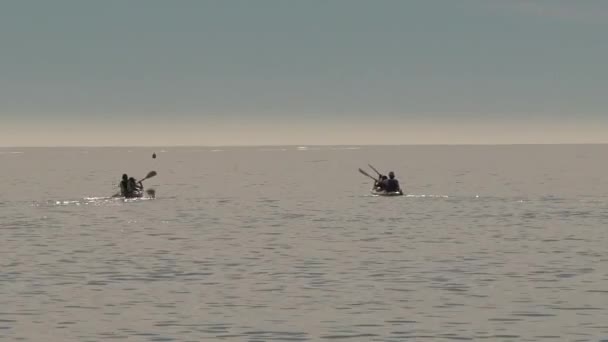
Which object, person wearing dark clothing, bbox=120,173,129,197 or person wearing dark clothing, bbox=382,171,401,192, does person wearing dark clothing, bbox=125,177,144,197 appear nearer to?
person wearing dark clothing, bbox=120,173,129,197

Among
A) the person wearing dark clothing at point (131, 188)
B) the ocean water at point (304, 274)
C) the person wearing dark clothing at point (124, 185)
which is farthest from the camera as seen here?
the person wearing dark clothing at point (131, 188)

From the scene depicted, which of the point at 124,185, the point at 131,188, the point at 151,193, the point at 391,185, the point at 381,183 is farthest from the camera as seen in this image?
the point at 151,193

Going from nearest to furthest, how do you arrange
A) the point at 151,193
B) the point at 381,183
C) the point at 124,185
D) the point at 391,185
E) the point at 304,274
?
1. the point at 304,274
2. the point at 124,185
3. the point at 391,185
4. the point at 381,183
5. the point at 151,193

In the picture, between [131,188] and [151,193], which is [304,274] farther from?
[151,193]

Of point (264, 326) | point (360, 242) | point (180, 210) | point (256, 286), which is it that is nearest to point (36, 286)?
→ point (256, 286)

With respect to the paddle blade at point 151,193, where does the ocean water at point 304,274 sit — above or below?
below

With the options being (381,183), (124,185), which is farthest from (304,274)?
(381,183)

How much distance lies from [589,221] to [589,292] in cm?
3128

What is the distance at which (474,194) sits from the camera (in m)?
111

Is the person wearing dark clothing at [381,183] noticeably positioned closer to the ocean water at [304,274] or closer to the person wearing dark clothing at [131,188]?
the ocean water at [304,274]

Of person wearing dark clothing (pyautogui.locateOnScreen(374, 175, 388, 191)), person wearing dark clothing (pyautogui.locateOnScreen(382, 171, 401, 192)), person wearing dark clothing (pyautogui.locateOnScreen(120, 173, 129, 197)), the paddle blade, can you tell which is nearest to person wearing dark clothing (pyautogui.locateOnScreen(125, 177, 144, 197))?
person wearing dark clothing (pyautogui.locateOnScreen(120, 173, 129, 197))

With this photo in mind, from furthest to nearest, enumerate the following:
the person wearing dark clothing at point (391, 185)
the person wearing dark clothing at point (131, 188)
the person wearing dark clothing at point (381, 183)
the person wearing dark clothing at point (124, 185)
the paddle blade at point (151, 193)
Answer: the paddle blade at point (151, 193) → the person wearing dark clothing at point (381, 183) → the person wearing dark clothing at point (391, 185) → the person wearing dark clothing at point (131, 188) → the person wearing dark clothing at point (124, 185)

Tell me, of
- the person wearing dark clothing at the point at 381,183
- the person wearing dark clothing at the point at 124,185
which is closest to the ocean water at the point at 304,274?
the person wearing dark clothing at the point at 124,185

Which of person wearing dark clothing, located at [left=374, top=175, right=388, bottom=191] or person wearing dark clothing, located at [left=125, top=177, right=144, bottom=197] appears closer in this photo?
person wearing dark clothing, located at [left=125, top=177, right=144, bottom=197]
